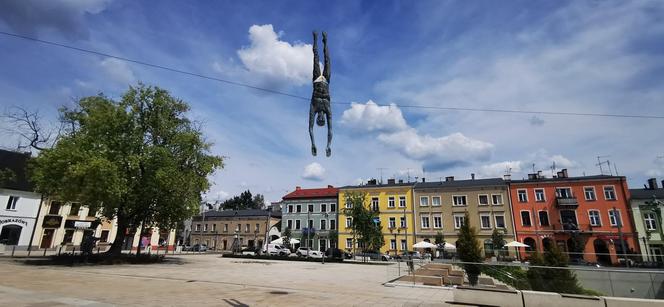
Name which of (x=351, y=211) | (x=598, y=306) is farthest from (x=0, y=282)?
(x=351, y=211)

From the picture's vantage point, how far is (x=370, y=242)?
4016cm

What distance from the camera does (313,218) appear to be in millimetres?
59219

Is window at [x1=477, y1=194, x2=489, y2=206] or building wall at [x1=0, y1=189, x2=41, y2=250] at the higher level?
window at [x1=477, y1=194, x2=489, y2=206]

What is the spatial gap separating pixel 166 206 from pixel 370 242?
23.5 m

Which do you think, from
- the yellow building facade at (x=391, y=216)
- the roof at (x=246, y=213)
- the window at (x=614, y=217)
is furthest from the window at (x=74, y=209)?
the window at (x=614, y=217)

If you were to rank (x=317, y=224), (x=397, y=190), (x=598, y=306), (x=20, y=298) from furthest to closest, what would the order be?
(x=317, y=224) < (x=397, y=190) < (x=20, y=298) < (x=598, y=306)

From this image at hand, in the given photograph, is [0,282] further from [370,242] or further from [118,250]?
[370,242]

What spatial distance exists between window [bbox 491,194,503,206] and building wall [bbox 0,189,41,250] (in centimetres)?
5443

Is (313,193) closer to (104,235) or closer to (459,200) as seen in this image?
(459,200)

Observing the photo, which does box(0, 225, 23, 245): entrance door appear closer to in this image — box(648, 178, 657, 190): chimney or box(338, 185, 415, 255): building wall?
box(338, 185, 415, 255): building wall

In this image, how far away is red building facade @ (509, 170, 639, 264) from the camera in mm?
40219

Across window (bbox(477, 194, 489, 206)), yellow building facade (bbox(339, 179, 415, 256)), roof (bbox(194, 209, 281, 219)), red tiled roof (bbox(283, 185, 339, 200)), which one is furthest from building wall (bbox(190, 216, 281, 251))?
window (bbox(477, 194, 489, 206))

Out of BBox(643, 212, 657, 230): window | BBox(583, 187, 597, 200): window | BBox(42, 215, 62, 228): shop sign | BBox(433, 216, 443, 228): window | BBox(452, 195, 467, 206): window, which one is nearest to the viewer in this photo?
BBox(42, 215, 62, 228): shop sign

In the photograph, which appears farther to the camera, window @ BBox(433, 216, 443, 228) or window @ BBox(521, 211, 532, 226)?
window @ BBox(433, 216, 443, 228)
